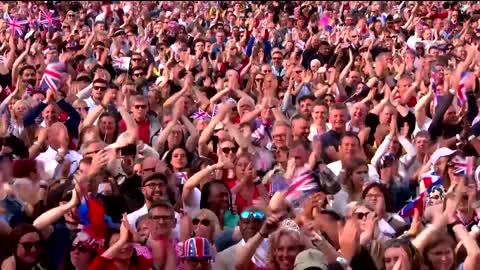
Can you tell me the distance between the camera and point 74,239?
19.7 feet

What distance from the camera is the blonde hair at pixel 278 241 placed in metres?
5.54

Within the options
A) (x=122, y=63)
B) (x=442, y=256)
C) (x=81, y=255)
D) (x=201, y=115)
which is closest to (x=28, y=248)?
(x=81, y=255)

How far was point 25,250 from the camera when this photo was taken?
220 inches

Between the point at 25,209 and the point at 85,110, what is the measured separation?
352cm

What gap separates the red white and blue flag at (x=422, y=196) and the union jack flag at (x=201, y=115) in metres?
2.56

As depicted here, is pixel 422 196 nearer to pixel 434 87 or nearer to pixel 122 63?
pixel 434 87

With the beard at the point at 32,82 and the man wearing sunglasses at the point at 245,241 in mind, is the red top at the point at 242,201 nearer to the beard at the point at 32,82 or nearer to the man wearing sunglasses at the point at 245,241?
the man wearing sunglasses at the point at 245,241

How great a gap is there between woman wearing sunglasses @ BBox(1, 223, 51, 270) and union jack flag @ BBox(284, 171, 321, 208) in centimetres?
163

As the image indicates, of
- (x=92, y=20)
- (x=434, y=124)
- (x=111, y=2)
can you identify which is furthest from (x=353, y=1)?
(x=434, y=124)

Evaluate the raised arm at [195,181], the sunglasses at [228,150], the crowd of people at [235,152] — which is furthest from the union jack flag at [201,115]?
the raised arm at [195,181]

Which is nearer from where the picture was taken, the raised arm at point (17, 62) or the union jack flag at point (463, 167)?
the union jack flag at point (463, 167)

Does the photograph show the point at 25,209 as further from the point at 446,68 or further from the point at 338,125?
the point at 446,68

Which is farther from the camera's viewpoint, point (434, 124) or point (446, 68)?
point (446, 68)

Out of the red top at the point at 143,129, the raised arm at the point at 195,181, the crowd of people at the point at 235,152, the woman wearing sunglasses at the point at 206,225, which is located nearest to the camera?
the crowd of people at the point at 235,152
